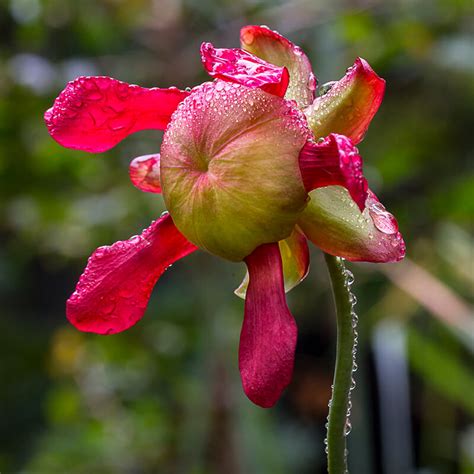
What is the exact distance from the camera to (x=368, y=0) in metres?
1.90

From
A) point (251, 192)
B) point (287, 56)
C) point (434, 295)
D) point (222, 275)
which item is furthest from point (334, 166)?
point (222, 275)

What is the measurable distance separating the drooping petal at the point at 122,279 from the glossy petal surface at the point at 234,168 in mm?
47

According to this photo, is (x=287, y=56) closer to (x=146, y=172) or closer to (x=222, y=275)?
(x=146, y=172)

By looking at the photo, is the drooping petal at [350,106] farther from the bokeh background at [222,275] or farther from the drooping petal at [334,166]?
the bokeh background at [222,275]

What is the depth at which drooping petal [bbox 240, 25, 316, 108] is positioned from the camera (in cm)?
57

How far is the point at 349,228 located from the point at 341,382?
0.35 feet

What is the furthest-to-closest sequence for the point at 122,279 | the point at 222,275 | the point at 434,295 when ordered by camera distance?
1. the point at 222,275
2. the point at 434,295
3. the point at 122,279

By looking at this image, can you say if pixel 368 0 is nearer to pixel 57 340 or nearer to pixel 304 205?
pixel 57 340

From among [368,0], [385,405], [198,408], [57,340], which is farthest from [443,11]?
[57,340]

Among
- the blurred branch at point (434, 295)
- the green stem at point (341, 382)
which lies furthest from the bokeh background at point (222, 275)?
the green stem at point (341, 382)

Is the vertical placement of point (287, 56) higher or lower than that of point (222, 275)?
higher

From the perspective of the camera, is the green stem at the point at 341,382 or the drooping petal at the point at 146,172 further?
the drooping petal at the point at 146,172

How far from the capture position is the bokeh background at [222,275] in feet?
5.65

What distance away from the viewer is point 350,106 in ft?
1.79
